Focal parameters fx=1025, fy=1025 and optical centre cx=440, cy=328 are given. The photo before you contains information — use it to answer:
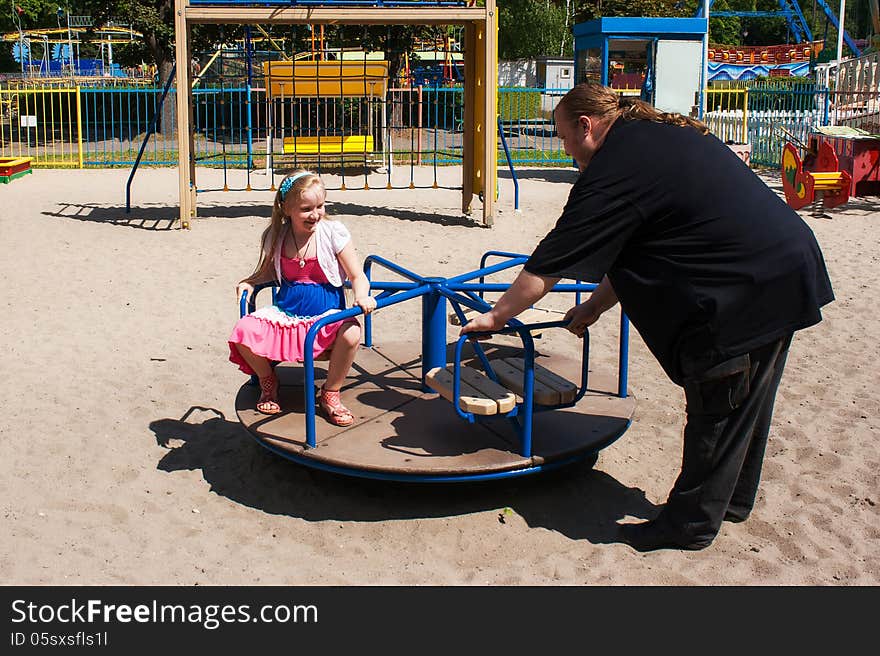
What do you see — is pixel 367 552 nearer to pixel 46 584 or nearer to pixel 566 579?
pixel 566 579

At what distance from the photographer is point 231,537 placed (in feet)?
13.3

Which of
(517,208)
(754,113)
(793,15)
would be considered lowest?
(517,208)

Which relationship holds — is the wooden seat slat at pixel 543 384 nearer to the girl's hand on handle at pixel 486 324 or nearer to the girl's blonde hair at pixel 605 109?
the girl's hand on handle at pixel 486 324

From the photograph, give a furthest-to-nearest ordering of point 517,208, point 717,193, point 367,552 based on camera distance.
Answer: point 517,208
point 367,552
point 717,193

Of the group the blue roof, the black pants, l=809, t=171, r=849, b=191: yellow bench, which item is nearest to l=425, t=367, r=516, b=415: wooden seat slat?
the black pants

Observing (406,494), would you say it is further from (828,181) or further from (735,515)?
(828,181)

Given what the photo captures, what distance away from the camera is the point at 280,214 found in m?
4.61

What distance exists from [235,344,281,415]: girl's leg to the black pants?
1828 mm

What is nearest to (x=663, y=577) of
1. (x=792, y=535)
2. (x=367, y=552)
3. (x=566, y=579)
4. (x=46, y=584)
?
(x=566, y=579)

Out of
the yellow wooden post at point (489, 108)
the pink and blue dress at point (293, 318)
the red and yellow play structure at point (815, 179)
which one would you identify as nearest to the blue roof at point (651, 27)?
the red and yellow play structure at point (815, 179)

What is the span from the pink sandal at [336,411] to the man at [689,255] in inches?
45.1

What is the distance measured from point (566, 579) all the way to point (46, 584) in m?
1.84

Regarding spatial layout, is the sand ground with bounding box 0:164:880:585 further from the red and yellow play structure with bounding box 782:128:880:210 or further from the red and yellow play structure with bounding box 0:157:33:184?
the red and yellow play structure with bounding box 0:157:33:184

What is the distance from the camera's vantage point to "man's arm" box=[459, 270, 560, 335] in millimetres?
3568
